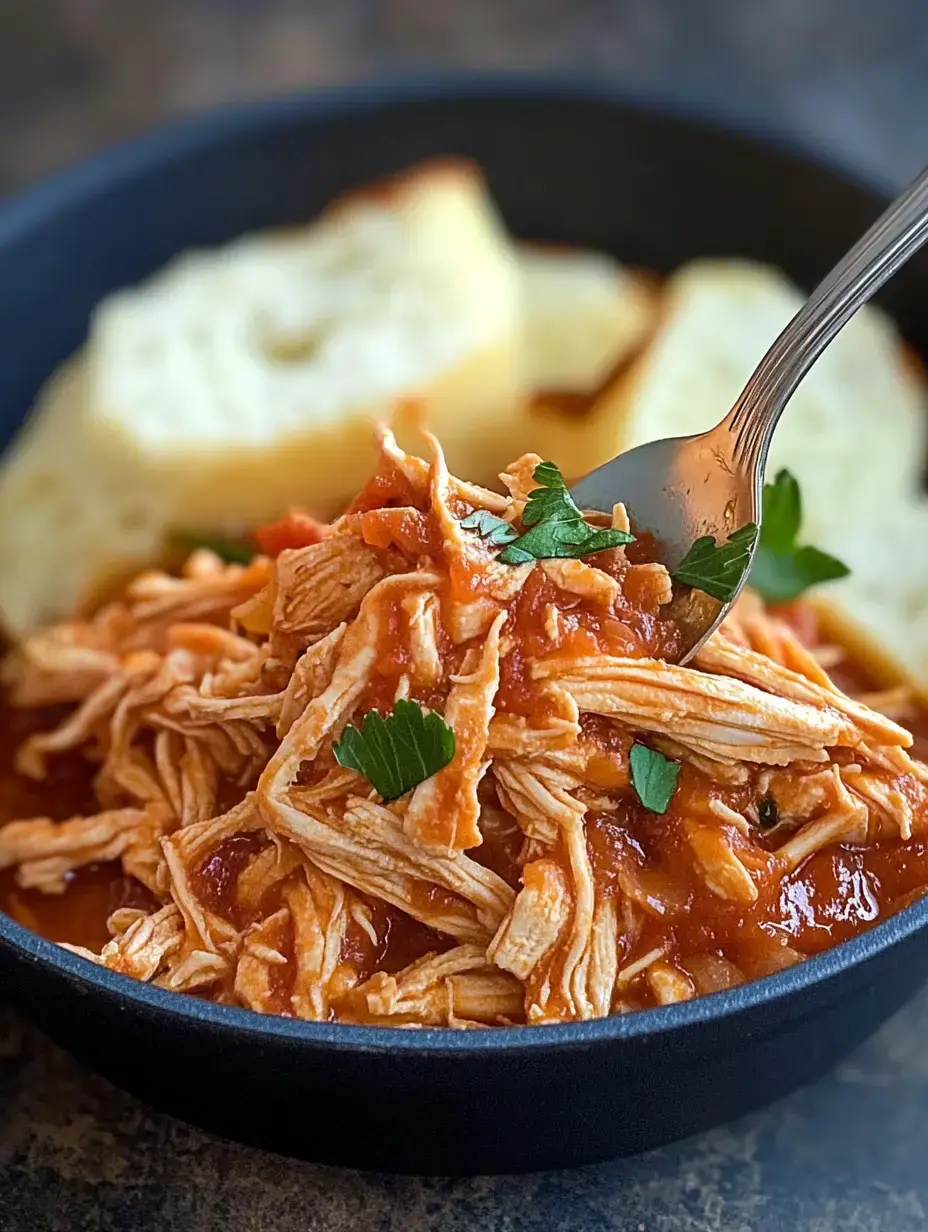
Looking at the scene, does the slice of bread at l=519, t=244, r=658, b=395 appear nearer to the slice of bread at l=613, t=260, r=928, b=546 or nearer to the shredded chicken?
the slice of bread at l=613, t=260, r=928, b=546

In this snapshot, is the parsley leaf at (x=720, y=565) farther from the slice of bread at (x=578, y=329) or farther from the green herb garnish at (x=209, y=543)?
the slice of bread at (x=578, y=329)

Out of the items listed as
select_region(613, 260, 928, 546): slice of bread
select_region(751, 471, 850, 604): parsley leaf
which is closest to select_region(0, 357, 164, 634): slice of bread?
select_region(613, 260, 928, 546): slice of bread

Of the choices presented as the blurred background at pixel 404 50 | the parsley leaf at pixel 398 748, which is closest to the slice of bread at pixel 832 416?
the parsley leaf at pixel 398 748

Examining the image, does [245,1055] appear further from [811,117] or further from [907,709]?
[811,117]

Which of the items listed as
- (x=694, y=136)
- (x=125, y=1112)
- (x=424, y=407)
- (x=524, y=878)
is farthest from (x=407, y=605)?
(x=694, y=136)

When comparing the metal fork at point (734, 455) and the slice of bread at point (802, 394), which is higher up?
the metal fork at point (734, 455)

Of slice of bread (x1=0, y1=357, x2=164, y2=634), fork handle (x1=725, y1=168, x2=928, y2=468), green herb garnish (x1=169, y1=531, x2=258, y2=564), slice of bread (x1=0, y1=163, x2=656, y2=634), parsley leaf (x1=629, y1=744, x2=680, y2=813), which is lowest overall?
slice of bread (x1=0, y1=357, x2=164, y2=634)
